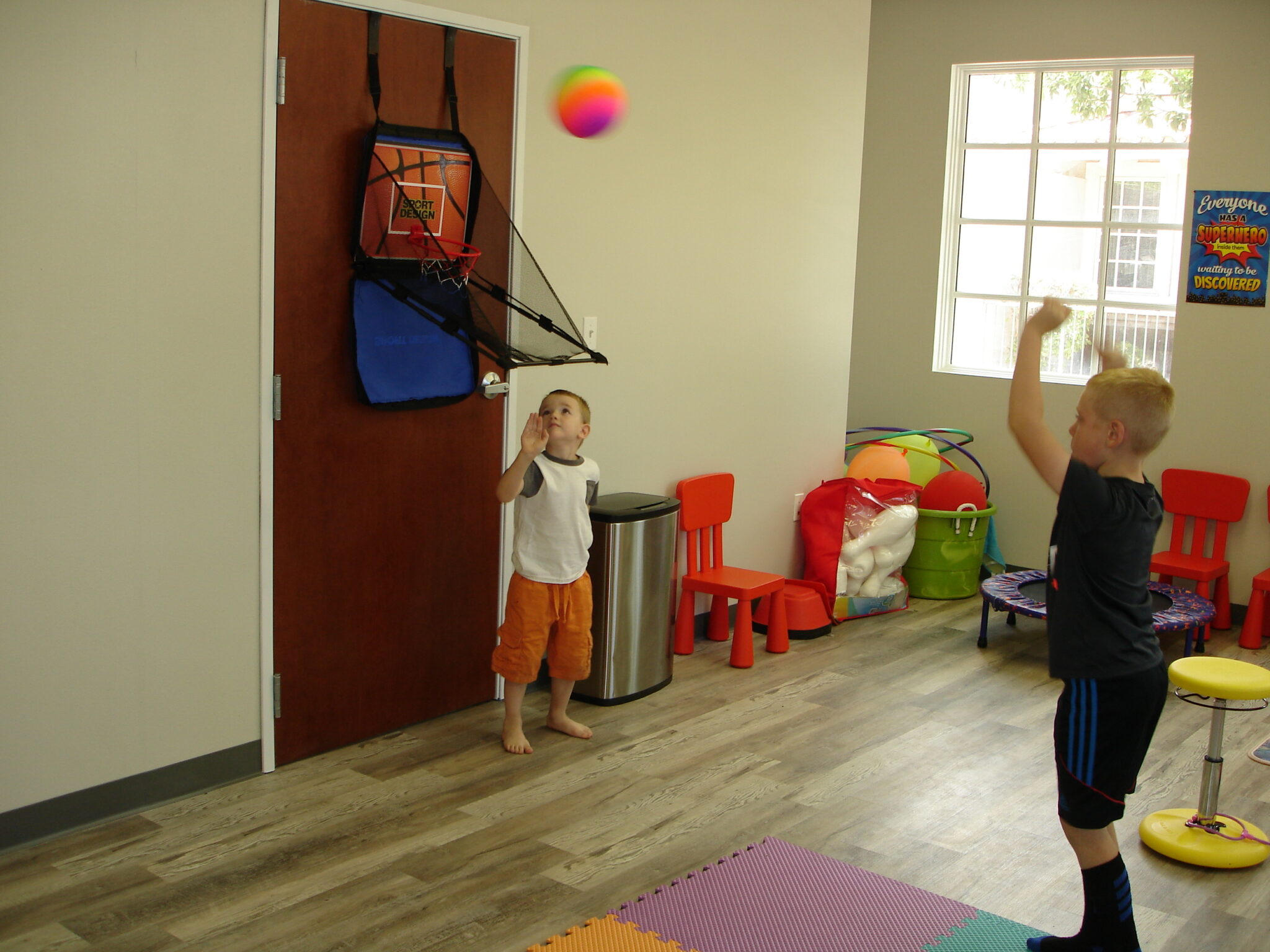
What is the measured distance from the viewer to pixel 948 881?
2.89 meters

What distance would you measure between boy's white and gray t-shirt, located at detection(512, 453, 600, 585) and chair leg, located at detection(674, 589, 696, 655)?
4.05ft

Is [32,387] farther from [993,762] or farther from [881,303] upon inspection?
[881,303]

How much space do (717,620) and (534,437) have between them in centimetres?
189

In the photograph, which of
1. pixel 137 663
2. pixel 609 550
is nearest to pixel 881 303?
pixel 609 550

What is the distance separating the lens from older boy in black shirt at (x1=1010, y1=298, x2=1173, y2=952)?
2.33 metres

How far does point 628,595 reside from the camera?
410 centimetres

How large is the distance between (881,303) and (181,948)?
5.10 meters

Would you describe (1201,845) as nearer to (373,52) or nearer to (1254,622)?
(1254,622)

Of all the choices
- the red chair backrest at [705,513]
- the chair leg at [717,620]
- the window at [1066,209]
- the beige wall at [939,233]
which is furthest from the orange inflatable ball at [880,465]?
the chair leg at [717,620]

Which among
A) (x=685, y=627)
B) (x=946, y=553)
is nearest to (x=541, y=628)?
(x=685, y=627)

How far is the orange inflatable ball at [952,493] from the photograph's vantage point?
226 inches

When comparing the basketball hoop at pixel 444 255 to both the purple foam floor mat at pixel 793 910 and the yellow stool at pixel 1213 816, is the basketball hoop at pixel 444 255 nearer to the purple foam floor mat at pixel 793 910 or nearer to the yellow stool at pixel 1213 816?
the purple foam floor mat at pixel 793 910

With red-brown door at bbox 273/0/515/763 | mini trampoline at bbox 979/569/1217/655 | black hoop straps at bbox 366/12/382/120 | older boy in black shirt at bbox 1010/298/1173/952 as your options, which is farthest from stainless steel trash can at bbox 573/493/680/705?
older boy in black shirt at bbox 1010/298/1173/952

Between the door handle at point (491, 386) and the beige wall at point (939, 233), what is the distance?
3.31 metres
